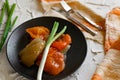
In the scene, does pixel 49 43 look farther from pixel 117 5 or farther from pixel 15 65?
pixel 117 5

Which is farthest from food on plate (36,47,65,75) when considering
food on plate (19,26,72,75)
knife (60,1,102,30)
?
knife (60,1,102,30)

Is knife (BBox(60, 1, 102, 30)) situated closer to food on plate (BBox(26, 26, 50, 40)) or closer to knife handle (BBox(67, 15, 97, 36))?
knife handle (BBox(67, 15, 97, 36))

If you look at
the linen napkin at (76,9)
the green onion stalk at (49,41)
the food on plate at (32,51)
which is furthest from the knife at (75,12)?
the food on plate at (32,51)

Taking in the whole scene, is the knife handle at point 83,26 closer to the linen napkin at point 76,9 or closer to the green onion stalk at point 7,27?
the linen napkin at point 76,9

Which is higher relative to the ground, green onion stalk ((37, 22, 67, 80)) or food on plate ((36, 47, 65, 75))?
green onion stalk ((37, 22, 67, 80))

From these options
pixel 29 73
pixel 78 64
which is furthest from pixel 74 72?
pixel 29 73

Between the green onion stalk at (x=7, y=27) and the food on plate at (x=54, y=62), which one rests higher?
the green onion stalk at (x=7, y=27)
